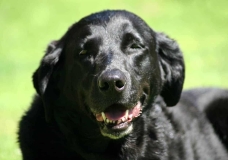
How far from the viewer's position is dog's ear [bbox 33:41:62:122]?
16.0ft

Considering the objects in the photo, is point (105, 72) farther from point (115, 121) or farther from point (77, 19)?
point (77, 19)

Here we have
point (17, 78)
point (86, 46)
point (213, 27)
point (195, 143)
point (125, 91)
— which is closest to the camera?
point (125, 91)

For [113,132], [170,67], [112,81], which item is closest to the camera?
[112,81]

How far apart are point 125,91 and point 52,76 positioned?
0.83 meters

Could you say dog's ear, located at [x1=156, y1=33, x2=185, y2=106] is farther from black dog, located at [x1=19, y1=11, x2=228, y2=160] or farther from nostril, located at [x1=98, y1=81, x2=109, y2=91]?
nostril, located at [x1=98, y1=81, x2=109, y2=91]

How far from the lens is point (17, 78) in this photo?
40.3ft

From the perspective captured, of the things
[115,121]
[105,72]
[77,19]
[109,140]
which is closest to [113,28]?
[105,72]

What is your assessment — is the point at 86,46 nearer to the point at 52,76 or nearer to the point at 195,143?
the point at 52,76

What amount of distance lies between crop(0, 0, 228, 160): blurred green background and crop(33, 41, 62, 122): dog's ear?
452 cm

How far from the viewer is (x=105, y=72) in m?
4.39

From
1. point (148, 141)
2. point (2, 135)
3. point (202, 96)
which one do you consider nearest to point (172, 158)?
point (148, 141)

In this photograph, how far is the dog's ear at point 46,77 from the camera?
486 cm


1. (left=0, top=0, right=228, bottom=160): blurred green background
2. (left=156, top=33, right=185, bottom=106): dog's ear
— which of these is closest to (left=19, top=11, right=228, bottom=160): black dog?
(left=156, top=33, right=185, bottom=106): dog's ear

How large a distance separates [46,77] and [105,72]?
751 millimetres
